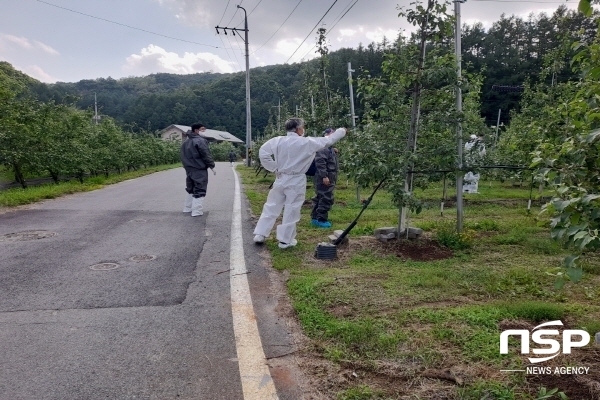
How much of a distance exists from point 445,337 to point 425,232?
4.16 metres

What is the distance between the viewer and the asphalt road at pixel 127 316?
2.59 meters

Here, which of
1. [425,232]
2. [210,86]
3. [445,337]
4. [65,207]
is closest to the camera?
[445,337]

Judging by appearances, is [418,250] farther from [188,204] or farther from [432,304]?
[188,204]

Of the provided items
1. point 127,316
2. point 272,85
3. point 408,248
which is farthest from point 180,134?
point 127,316

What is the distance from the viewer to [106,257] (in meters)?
5.45

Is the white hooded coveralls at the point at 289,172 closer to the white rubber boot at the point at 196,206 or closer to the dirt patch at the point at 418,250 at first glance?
the dirt patch at the point at 418,250

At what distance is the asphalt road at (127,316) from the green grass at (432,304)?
1.26ft

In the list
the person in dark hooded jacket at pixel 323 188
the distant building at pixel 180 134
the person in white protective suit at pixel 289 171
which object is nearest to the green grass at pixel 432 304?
the person in white protective suit at pixel 289 171

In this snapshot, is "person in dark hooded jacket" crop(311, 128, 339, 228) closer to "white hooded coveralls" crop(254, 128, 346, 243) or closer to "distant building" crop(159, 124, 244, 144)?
"white hooded coveralls" crop(254, 128, 346, 243)

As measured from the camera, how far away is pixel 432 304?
388 cm

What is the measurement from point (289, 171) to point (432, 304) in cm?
299

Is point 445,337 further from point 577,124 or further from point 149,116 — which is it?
point 149,116

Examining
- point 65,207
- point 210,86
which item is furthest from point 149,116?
point 65,207

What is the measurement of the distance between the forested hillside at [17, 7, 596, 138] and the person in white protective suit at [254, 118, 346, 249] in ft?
4.95
